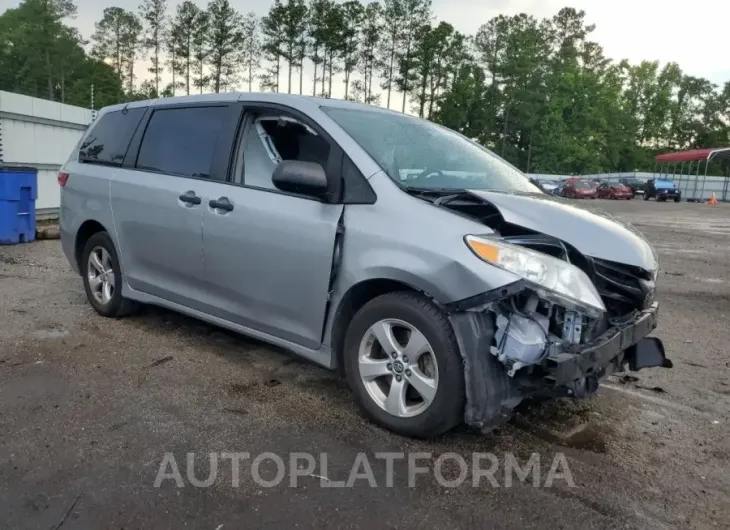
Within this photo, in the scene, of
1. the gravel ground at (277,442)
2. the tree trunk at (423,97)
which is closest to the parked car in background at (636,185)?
the tree trunk at (423,97)

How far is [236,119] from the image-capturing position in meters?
4.15

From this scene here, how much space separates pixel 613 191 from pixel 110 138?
40166 mm

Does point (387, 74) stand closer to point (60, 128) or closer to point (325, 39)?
point (325, 39)

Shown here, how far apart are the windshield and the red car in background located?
36743 mm

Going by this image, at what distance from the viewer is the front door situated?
11.5 ft

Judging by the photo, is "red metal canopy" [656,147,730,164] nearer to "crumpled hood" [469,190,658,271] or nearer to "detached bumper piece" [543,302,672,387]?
"crumpled hood" [469,190,658,271]

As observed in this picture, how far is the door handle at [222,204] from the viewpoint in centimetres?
395

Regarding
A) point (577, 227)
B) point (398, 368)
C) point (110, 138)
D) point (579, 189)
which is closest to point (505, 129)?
point (579, 189)

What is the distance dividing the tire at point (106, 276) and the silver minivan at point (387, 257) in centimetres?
34

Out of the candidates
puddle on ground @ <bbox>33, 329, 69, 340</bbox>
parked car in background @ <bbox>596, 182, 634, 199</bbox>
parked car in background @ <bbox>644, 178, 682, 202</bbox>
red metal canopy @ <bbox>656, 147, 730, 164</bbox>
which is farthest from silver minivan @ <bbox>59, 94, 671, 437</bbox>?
red metal canopy @ <bbox>656, 147, 730, 164</bbox>

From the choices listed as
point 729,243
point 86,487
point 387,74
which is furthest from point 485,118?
point 86,487

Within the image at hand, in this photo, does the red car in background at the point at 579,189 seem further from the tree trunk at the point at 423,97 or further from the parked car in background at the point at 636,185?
the tree trunk at the point at 423,97

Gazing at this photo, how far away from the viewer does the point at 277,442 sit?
10.3 ft

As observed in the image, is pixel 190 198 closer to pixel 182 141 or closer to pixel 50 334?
pixel 182 141
